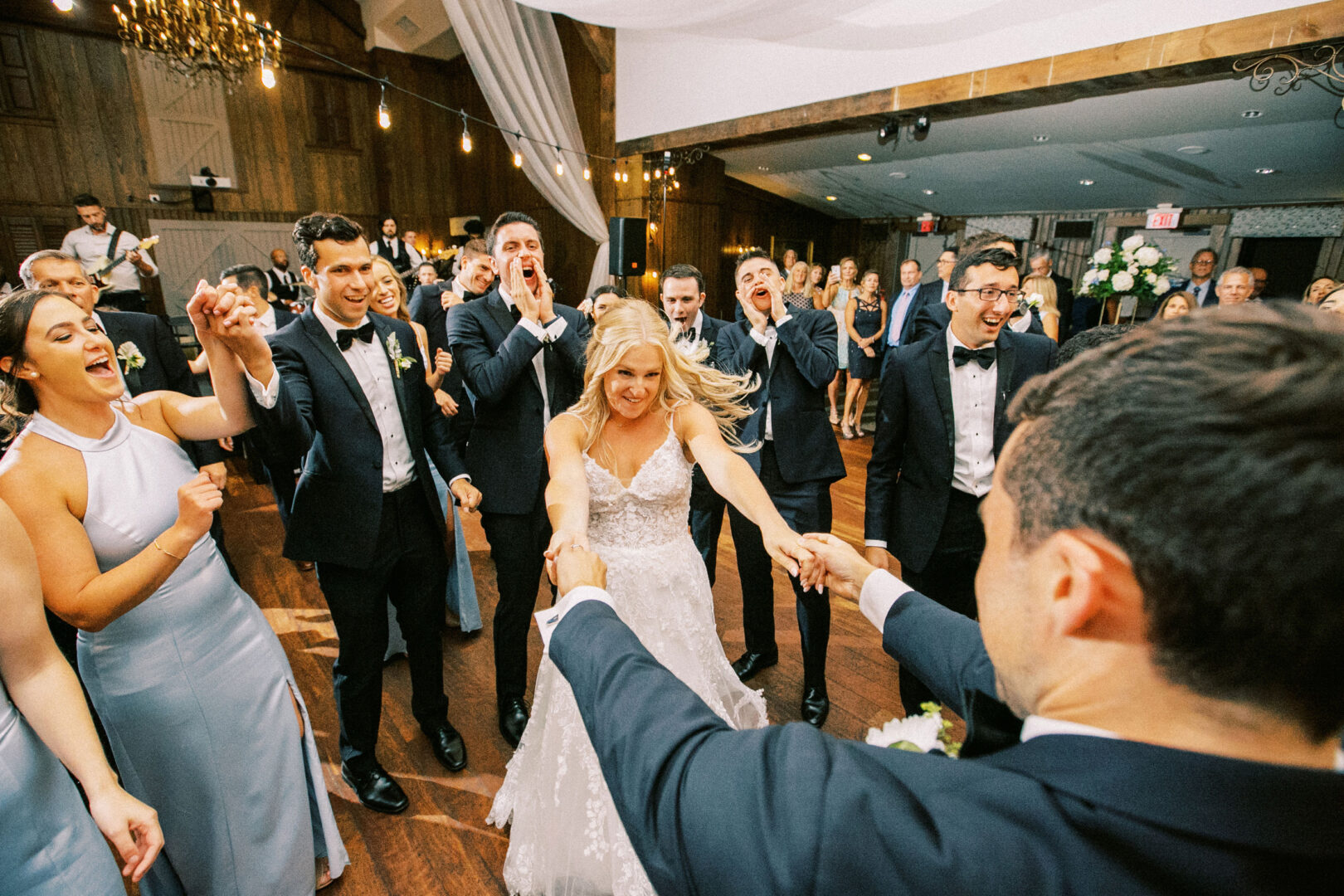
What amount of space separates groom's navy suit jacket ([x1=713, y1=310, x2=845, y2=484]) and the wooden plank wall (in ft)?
19.0

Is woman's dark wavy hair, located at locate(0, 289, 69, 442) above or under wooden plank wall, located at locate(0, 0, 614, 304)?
under

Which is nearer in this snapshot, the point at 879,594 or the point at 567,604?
the point at 567,604

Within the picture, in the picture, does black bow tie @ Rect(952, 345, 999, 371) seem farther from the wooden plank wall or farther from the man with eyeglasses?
the wooden plank wall

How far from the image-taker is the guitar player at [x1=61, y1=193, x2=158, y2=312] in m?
5.66

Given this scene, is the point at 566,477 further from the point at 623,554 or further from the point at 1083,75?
the point at 1083,75

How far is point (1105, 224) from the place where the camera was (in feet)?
30.1

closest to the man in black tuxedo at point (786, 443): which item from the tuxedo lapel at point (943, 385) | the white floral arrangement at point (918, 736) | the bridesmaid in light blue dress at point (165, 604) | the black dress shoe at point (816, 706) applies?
the black dress shoe at point (816, 706)

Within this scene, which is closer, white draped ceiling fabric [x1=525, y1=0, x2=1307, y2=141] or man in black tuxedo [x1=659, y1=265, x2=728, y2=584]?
man in black tuxedo [x1=659, y1=265, x2=728, y2=584]

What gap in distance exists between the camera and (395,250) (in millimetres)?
7863

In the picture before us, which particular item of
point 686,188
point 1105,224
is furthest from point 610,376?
point 1105,224

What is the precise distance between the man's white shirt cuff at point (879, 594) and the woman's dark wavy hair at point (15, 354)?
1.76 meters

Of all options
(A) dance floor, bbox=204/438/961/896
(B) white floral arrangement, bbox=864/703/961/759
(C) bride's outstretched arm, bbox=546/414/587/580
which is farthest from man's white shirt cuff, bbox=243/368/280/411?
(B) white floral arrangement, bbox=864/703/961/759

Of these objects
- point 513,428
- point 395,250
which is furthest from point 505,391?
point 395,250

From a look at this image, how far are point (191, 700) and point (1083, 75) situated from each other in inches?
202
